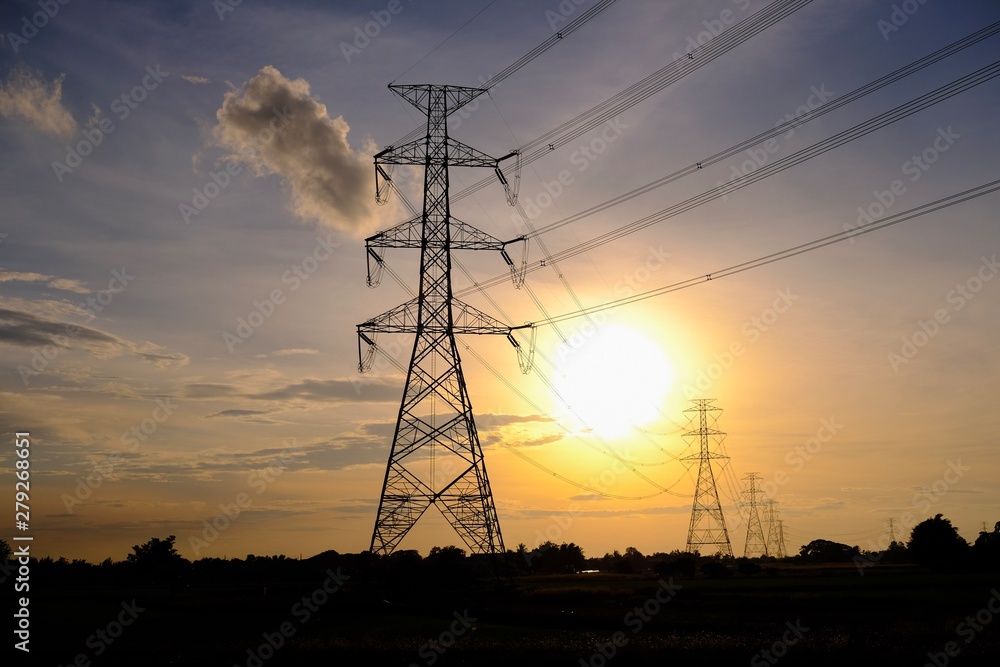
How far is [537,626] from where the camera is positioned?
166 ft

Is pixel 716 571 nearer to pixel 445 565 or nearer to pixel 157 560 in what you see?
pixel 445 565

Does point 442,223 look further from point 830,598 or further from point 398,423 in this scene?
point 830,598

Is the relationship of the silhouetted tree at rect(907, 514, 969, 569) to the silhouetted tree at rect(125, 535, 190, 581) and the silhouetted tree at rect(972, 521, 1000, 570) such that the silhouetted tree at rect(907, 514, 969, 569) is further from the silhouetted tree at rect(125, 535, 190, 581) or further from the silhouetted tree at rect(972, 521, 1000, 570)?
the silhouetted tree at rect(125, 535, 190, 581)

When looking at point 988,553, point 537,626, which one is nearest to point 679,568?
point 988,553

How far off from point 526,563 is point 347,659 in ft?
427

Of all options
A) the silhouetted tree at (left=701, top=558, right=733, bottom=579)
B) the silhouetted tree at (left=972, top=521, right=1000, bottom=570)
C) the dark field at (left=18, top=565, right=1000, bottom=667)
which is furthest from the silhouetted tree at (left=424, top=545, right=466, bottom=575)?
the silhouetted tree at (left=972, top=521, right=1000, bottom=570)

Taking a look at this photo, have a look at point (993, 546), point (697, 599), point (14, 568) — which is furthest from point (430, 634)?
point (14, 568)

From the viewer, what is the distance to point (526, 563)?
165m

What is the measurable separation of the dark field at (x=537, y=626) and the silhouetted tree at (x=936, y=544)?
34.1 meters

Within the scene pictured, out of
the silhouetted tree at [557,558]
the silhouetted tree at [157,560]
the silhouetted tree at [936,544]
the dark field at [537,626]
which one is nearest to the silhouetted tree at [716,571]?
the dark field at [537,626]

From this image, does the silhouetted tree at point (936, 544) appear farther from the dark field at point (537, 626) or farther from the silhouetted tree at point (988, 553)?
the dark field at point (537, 626)

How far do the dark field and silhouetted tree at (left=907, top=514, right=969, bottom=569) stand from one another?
34140mm

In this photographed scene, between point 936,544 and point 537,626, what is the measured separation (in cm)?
8782

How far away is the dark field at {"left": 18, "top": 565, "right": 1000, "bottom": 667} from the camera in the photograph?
122 feet
